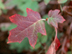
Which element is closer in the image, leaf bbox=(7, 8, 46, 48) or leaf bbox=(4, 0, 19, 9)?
leaf bbox=(7, 8, 46, 48)

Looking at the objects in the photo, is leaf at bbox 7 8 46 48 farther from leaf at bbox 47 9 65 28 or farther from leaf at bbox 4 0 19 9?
leaf at bbox 4 0 19 9

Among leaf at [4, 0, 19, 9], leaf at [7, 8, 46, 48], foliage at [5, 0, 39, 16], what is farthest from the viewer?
leaf at [4, 0, 19, 9]

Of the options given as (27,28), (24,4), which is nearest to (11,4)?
(24,4)

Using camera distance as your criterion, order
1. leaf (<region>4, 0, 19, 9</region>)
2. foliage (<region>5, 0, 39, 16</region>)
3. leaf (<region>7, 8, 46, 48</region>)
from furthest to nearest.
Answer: leaf (<region>4, 0, 19, 9</region>), foliage (<region>5, 0, 39, 16</region>), leaf (<region>7, 8, 46, 48</region>)

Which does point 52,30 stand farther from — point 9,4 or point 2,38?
point 2,38

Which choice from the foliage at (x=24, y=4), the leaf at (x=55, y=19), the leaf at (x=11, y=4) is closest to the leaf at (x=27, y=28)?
the leaf at (x=55, y=19)

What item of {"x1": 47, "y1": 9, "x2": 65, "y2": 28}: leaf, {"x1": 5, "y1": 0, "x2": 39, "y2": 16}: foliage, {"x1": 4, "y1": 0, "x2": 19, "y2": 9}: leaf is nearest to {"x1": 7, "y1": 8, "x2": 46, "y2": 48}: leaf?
{"x1": 47, "y1": 9, "x2": 65, "y2": 28}: leaf

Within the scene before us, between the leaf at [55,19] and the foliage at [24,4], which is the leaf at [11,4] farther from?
the leaf at [55,19]

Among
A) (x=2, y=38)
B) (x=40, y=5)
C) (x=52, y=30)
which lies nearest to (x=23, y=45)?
(x=52, y=30)
